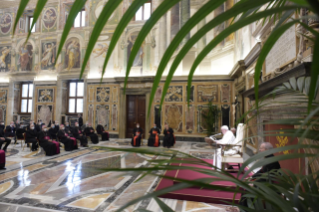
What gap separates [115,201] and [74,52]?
41.5ft

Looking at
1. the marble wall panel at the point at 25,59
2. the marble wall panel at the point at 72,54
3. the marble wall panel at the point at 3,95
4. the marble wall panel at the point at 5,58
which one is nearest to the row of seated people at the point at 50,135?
the marble wall panel at the point at 72,54

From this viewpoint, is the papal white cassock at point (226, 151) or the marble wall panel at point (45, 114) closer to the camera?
the papal white cassock at point (226, 151)

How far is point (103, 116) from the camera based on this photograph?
507 inches

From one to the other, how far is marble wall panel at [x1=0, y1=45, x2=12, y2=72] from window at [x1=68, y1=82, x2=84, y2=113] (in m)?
5.28

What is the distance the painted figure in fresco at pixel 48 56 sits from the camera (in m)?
14.2

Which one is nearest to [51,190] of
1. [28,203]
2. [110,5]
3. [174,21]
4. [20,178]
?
[28,203]

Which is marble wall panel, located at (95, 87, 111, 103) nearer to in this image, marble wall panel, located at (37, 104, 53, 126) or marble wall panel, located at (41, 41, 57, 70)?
marble wall panel, located at (37, 104, 53, 126)

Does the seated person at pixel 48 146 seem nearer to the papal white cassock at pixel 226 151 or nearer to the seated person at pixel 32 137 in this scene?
the seated person at pixel 32 137

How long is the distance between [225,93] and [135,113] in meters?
5.64

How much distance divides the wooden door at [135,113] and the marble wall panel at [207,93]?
358cm

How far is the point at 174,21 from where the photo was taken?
12.0m

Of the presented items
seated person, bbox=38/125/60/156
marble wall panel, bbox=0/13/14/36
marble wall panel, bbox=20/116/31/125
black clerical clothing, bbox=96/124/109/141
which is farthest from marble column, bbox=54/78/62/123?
seated person, bbox=38/125/60/156

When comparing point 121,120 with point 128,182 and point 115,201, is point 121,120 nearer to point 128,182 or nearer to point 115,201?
point 128,182

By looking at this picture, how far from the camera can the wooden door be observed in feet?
41.8
